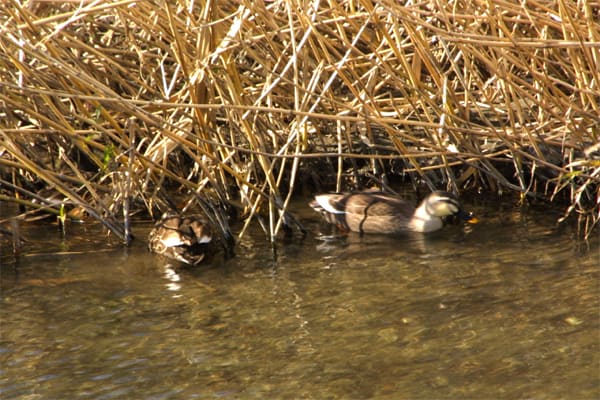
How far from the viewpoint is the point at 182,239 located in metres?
7.33

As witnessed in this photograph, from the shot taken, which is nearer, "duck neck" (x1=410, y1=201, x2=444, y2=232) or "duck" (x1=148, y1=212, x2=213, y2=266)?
"duck" (x1=148, y1=212, x2=213, y2=266)

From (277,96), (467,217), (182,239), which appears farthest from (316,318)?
(467,217)

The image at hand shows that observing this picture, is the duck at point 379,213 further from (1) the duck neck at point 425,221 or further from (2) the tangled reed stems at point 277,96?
(2) the tangled reed stems at point 277,96

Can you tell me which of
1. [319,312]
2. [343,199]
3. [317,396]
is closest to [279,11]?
[343,199]

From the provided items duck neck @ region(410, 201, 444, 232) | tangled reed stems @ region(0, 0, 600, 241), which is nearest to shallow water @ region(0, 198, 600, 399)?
duck neck @ region(410, 201, 444, 232)

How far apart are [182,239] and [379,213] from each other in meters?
1.94

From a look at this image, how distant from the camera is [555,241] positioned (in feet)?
24.6

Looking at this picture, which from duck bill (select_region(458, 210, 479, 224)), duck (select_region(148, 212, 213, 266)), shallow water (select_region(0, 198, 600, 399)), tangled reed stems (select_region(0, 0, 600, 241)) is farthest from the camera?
duck bill (select_region(458, 210, 479, 224))

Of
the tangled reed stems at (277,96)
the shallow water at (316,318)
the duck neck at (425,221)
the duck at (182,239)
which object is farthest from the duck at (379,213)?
the duck at (182,239)

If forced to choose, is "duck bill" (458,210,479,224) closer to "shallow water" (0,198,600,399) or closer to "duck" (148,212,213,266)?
"shallow water" (0,198,600,399)

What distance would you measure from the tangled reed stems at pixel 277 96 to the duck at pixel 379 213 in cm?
43

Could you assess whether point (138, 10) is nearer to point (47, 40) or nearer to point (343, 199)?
point (47, 40)

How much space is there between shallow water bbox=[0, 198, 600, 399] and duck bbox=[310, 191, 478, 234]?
5.5 inches

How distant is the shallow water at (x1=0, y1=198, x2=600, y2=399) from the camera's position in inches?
205
